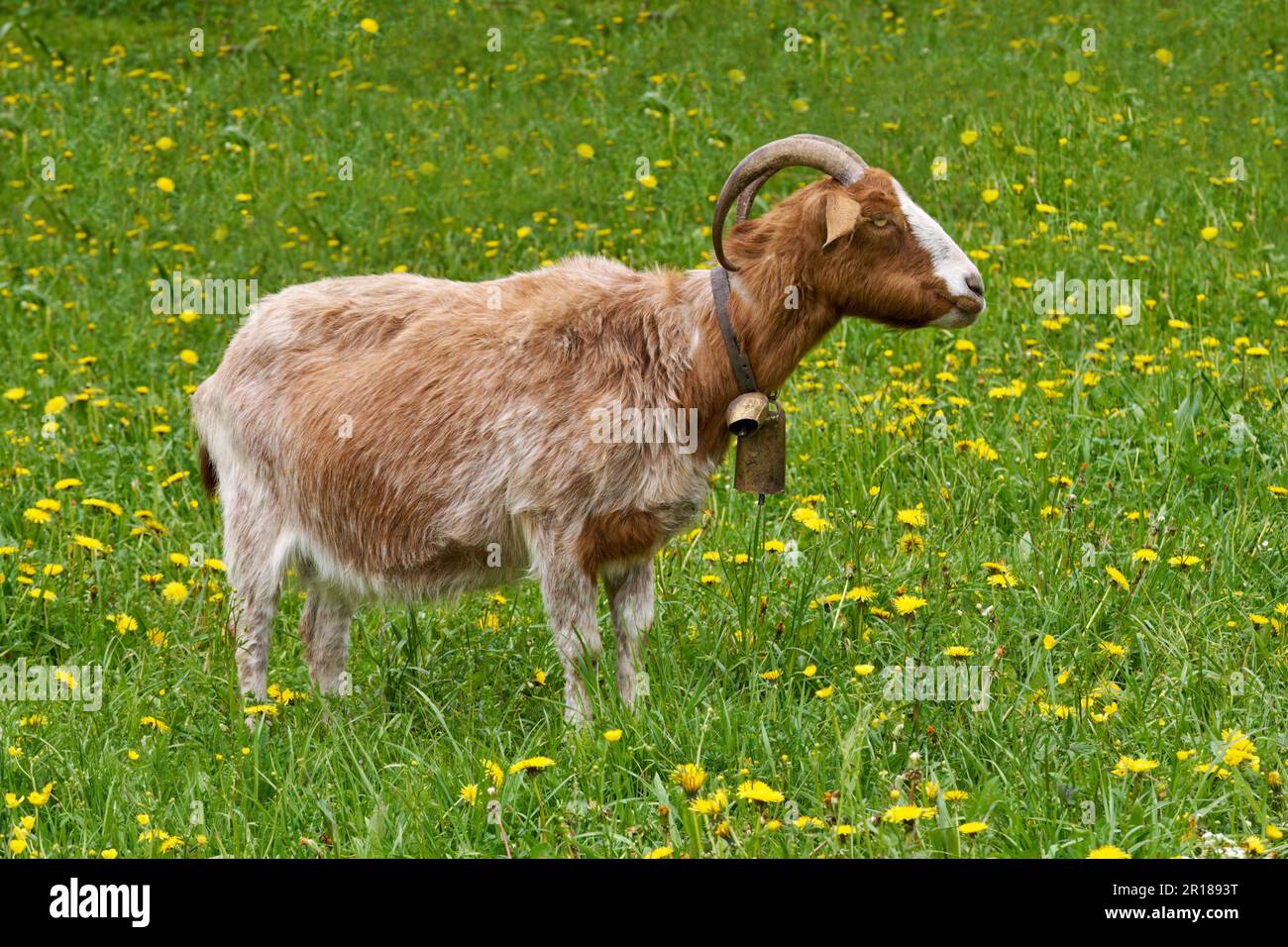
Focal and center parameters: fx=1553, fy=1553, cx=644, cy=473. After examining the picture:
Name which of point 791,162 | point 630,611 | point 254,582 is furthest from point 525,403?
point 254,582

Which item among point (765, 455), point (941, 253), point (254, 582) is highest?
point (941, 253)

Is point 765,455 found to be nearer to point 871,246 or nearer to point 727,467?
point 871,246

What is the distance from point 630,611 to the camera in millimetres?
5391

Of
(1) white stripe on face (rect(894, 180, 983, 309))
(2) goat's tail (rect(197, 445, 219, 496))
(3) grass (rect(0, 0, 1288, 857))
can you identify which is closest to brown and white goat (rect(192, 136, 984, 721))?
(1) white stripe on face (rect(894, 180, 983, 309))

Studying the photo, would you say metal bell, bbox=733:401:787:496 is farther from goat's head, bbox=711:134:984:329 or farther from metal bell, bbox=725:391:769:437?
goat's head, bbox=711:134:984:329

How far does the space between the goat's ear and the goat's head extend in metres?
0.01

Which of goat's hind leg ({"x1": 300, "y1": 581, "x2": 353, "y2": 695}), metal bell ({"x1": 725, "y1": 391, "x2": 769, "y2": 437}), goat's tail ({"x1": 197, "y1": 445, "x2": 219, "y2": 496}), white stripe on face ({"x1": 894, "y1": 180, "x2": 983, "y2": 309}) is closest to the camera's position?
white stripe on face ({"x1": 894, "y1": 180, "x2": 983, "y2": 309})

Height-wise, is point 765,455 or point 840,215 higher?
point 840,215

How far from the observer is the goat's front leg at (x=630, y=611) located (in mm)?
5371

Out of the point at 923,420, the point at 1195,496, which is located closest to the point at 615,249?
the point at 923,420

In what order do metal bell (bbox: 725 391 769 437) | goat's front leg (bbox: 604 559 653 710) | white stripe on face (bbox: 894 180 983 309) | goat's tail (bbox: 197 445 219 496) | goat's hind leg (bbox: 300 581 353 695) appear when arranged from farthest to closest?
1. goat's tail (bbox: 197 445 219 496)
2. goat's hind leg (bbox: 300 581 353 695)
3. goat's front leg (bbox: 604 559 653 710)
4. metal bell (bbox: 725 391 769 437)
5. white stripe on face (bbox: 894 180 983 309)

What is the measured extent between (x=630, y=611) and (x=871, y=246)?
4.90ft

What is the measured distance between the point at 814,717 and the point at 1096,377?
295 centimetres

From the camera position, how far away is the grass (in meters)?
4.39
